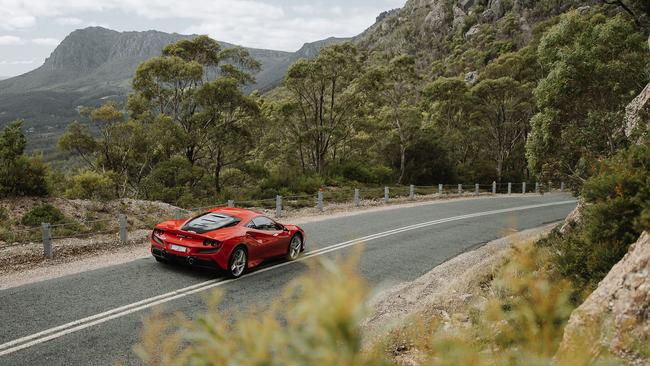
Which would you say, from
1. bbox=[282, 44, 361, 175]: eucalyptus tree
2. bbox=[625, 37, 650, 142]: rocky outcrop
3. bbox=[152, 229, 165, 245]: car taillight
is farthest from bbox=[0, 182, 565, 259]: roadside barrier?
bbox=[282, 44, 361, 175]: eucalyptus tree

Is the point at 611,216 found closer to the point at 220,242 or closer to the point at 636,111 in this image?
the point at 220,242

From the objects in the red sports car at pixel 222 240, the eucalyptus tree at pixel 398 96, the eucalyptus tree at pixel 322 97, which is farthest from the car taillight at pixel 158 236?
the eucalyptus tree at pixel 398 96

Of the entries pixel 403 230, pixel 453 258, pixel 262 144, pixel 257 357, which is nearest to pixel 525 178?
pixel 262 144

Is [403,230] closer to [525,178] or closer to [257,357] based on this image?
[257,357]

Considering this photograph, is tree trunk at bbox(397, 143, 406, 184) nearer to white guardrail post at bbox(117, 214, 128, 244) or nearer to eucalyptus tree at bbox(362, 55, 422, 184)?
eucalyptus tree at bbox(362, 55, 422, 184)

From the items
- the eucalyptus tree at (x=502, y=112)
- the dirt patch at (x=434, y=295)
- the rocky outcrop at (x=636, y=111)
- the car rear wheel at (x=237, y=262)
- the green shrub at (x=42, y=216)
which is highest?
the eucalyptus tree at (x=502, y=112)

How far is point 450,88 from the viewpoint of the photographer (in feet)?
142

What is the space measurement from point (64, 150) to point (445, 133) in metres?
31.3

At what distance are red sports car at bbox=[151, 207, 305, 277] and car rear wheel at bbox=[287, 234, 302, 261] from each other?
474 mm

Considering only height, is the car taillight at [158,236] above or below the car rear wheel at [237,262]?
above

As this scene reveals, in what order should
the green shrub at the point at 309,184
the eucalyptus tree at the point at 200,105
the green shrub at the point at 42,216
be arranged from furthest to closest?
the eucalyptus tree at the point at 200,105 → the green shrub at the point at 309,184 → the green shrub at the point at 42,216

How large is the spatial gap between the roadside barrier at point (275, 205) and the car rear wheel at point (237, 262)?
473cm

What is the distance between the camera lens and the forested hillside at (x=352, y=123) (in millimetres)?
16500

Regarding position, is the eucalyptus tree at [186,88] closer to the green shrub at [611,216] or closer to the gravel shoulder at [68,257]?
the gravel shoulder at [68,257]
